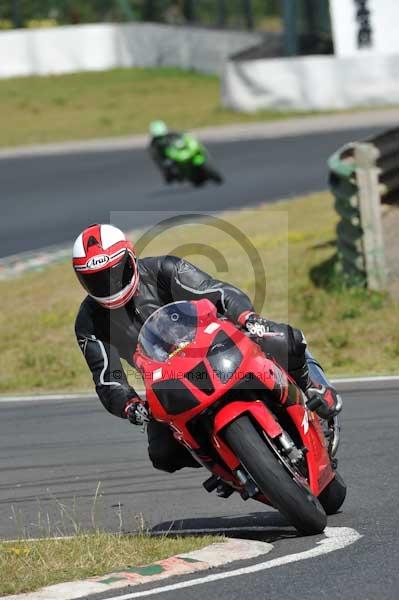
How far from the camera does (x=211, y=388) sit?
5.98m

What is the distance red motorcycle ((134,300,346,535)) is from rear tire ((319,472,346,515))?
1.11 ft

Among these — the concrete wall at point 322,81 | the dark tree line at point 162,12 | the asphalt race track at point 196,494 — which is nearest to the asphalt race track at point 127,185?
the concrete wall at point 322,81

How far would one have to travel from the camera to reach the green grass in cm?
3816

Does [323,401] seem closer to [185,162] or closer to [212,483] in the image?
[212,483]

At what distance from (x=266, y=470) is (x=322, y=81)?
97.8ft

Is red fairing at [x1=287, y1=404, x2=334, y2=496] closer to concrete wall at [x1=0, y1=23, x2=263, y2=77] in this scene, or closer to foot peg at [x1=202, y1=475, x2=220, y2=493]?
foot peg at [x1=202, y1=475, x2=220, y2=493]

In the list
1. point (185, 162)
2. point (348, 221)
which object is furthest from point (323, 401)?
point (185, 162)

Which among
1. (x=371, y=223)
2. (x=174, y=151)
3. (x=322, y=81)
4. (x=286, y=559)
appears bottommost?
(x=322, y=81)

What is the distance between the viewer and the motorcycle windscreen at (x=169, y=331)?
6.09 meters

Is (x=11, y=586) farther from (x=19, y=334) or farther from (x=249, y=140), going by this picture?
(x=249, y=140)

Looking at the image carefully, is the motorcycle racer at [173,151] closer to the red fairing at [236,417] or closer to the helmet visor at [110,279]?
the helmet visor at [110,279]

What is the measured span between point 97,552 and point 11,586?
56cm

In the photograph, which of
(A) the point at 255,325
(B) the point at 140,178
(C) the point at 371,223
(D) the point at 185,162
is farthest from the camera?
(B) the point at 140,178

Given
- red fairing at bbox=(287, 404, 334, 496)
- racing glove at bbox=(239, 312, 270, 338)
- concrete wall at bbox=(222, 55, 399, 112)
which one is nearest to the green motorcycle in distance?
concrete wall at bbox=(222, 55, 399, 112)
